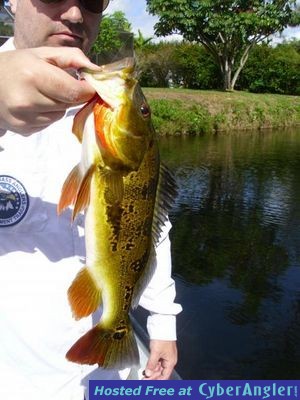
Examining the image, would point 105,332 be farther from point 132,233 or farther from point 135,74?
point 135,74

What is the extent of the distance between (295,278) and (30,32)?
5403 mm

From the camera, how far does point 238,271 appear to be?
261 inches

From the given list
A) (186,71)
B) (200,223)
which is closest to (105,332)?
(200,223)

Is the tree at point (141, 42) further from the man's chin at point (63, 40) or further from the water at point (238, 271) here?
the man's chin at point (63, 40)

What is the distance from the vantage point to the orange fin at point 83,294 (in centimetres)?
146

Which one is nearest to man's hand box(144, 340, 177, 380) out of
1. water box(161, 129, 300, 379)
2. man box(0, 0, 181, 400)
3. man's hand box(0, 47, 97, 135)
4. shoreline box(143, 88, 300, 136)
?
man box(0, 0, 181, 400)

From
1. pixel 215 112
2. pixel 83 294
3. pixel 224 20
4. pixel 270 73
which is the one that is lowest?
pixel 83 294

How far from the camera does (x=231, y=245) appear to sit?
7508mm

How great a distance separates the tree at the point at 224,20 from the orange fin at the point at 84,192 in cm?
2600

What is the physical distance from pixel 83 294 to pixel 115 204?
0.97 feet

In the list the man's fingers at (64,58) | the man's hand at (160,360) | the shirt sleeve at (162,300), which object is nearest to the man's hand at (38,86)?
the man's fingers at (64,58)

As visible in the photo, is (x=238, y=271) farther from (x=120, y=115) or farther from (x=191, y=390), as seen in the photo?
(x=120, y=115)

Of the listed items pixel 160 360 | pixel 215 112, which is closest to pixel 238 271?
pixel 160 360

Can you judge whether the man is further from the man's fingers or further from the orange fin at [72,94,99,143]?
the man's fingers
